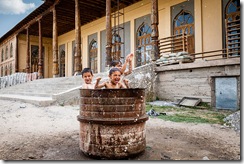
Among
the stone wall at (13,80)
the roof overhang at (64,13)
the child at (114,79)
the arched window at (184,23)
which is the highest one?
the roof overhang at (64,13)

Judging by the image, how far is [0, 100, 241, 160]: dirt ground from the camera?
99.5 inches

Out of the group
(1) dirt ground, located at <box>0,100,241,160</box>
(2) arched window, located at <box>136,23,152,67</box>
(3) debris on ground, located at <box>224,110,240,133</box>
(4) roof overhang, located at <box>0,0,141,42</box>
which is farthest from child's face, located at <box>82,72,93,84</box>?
(4) roof overhang, located at <box>0,0,141,42</box>

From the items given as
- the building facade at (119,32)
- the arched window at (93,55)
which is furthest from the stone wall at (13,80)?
the arched window at (93,55)

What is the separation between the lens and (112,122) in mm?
2293

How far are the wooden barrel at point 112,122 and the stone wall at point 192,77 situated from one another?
5046 mm

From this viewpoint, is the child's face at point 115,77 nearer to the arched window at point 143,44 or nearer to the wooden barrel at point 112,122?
the wooden barrel at point 112,122

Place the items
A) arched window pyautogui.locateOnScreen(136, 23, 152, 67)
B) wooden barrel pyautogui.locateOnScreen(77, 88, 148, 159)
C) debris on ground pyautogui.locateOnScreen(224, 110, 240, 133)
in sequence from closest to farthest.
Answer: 1. wooden barrel pyautogui.locateOnScreen(77, 88, 148, 159)
2. debris on ground pyautogui.locateOnScreen(224, 110, 240, 133)
3. arched window pyautogui.locateOnScreen(136, 23, 152, 67)

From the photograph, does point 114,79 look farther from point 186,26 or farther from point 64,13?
point 64,13

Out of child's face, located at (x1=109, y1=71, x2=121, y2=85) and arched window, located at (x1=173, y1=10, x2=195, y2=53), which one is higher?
arched window, located at (x1=173, y1=10, x2=195, y2=53)

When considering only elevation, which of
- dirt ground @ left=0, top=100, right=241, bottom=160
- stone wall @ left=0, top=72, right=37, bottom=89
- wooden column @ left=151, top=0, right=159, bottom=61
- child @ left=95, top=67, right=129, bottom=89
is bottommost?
dirt ground @ left=0, top=100, right=241, bottom=160

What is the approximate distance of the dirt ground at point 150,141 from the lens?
2.53 m

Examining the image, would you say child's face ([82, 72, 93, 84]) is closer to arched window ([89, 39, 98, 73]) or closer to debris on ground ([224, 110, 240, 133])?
debris on ground ([224, 110, 240, 133])

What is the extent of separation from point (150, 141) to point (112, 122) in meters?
1.10

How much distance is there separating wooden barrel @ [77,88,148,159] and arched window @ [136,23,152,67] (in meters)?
11.2
